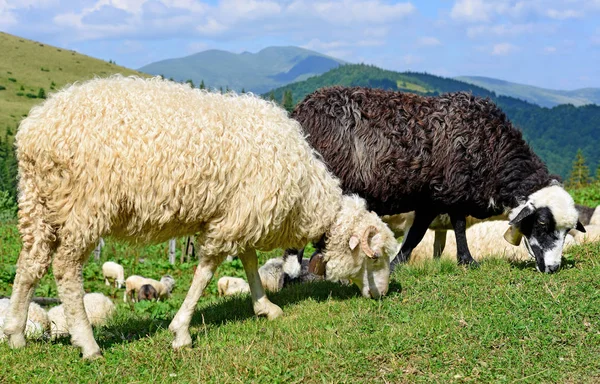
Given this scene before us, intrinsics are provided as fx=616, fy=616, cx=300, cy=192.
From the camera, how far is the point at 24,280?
5.80 metres

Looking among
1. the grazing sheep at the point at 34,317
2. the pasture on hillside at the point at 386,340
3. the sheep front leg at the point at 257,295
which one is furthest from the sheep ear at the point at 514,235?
the grazing sheep at the point at 34,317

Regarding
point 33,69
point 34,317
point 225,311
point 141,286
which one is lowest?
point 141,286

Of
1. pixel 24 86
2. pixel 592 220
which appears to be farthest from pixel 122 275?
pixel 24 86

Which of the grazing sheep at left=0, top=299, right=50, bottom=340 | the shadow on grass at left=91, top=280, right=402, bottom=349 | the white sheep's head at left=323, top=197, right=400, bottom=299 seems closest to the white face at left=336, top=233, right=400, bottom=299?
the white sheep's head at left=323, top=197, right=400, bottom=299

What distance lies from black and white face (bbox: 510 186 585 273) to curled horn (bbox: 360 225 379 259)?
2.02 m

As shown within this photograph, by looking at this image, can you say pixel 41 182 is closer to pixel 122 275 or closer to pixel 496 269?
pixel 496 269

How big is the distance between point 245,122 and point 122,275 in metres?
8.20

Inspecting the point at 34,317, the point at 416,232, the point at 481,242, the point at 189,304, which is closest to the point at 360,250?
the point at 416,232

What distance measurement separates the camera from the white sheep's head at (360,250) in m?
6.96

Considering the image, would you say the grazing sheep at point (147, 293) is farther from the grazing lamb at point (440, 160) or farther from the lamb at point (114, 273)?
the grazing lamb at point (440, 160)

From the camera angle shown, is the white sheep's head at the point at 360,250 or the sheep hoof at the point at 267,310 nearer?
the sheep hoof at the point at 267,310

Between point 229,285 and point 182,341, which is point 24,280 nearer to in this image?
point 182,341

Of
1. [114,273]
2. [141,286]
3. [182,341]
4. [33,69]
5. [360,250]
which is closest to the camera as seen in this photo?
[182,341]

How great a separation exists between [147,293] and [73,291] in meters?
5.76
